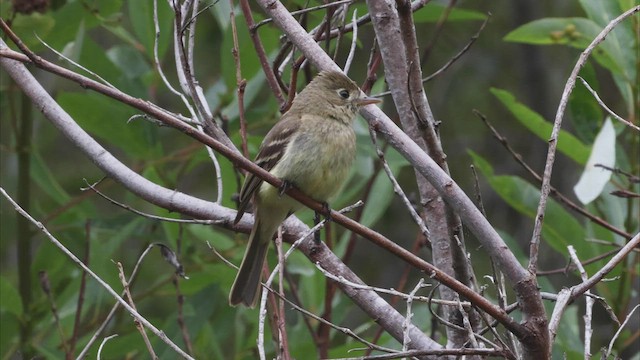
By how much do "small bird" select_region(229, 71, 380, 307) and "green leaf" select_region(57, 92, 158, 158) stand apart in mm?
1193

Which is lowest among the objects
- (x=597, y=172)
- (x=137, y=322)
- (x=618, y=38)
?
(x=137, y=322)

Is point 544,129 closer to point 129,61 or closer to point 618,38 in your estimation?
point 618,38

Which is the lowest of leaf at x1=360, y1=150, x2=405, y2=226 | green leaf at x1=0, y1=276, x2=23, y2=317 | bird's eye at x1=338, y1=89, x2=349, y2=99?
green leaf at x1=0, y1=276, x2=23, y2=317

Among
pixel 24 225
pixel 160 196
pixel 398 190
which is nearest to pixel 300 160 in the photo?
pixel 160 196

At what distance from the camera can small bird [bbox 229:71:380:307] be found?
4199 millimetres

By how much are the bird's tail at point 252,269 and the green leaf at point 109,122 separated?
136 cm

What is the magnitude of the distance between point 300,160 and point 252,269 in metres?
0.48

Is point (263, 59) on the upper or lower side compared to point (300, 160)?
upper

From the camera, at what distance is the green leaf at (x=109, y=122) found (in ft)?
17.7

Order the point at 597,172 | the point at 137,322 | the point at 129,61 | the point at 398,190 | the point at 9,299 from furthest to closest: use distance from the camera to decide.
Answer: the point at 129,61, the point at 9,299, the point at 597,172, the point at 398,190, the point at 137,322

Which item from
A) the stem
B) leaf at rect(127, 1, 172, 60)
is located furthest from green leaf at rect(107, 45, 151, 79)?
the stem

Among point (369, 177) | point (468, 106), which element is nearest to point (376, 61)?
point (369, 177)

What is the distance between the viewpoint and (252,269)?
14.1ft

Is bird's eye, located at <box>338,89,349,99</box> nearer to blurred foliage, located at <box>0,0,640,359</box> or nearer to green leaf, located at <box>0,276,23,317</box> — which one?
blurred foliage, located at <box>0,0,640,359</box>
